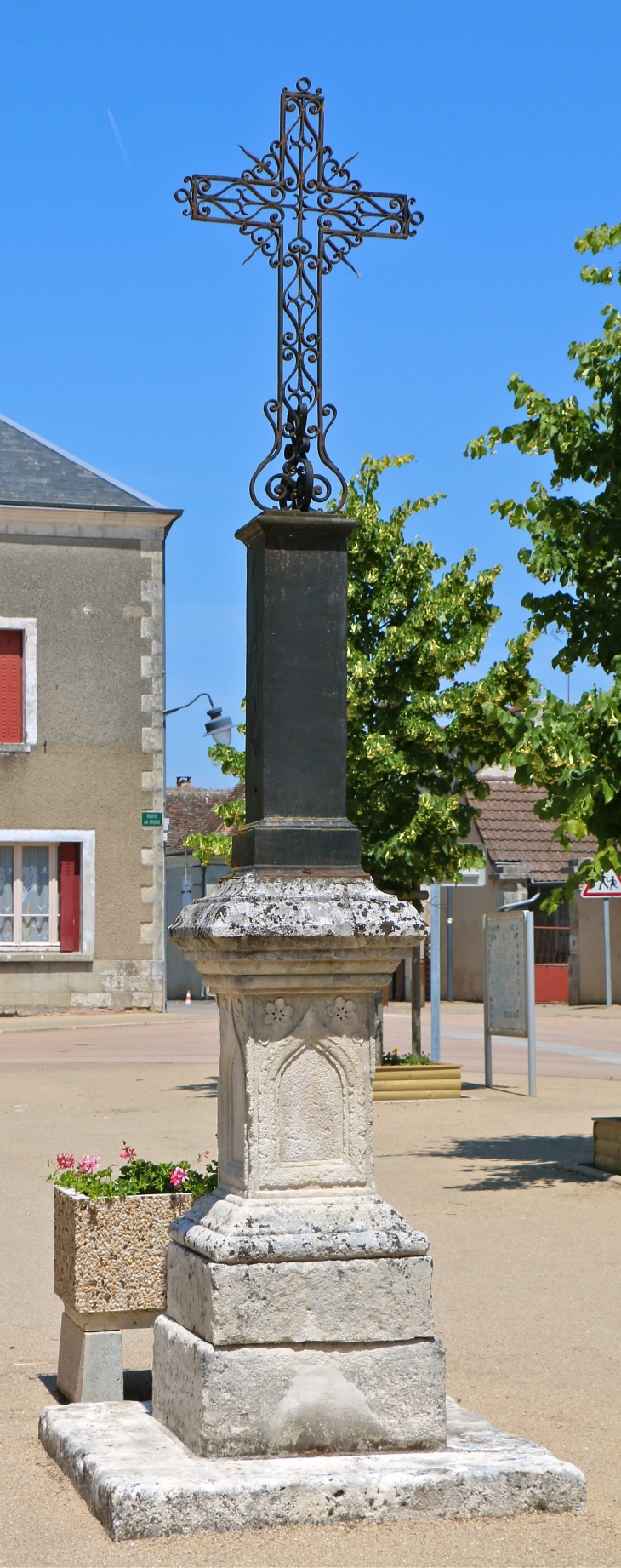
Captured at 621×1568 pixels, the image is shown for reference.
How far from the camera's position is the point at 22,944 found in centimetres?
2312

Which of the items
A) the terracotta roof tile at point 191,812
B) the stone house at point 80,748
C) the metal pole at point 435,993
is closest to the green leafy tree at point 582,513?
the metal pole at point 435,993

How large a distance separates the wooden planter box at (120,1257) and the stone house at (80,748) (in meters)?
18.0

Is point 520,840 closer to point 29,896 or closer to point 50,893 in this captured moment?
point 50,893

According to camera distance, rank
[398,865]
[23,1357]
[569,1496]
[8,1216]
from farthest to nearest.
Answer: [398,865] < [8,1216] < [23,1357] < [569,1496]

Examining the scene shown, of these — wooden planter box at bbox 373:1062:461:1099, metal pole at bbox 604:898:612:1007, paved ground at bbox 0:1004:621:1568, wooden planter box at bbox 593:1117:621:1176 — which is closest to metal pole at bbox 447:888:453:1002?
metal pole at bbox 604:898:612:1007

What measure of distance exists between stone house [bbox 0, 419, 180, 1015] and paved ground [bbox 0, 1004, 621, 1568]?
516 cm

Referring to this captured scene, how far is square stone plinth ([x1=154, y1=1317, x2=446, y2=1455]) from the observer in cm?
421

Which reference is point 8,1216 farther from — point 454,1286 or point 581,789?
point 581,789

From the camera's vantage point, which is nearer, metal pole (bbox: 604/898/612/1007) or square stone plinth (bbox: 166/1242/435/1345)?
square stone plinth (bbox: 166/1242/435/1345)

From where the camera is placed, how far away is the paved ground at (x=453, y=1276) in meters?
3.93

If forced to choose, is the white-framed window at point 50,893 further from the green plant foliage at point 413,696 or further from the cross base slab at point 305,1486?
the cross base slab at point 305,1486

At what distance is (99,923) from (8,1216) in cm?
1482

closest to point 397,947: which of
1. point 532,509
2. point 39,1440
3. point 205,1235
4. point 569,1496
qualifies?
point 205,1235

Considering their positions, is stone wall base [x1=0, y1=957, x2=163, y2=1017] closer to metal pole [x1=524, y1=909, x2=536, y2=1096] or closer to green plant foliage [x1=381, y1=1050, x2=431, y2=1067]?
green plant foliage [x1=381, y1=1050, x2=431, y2=1067]
